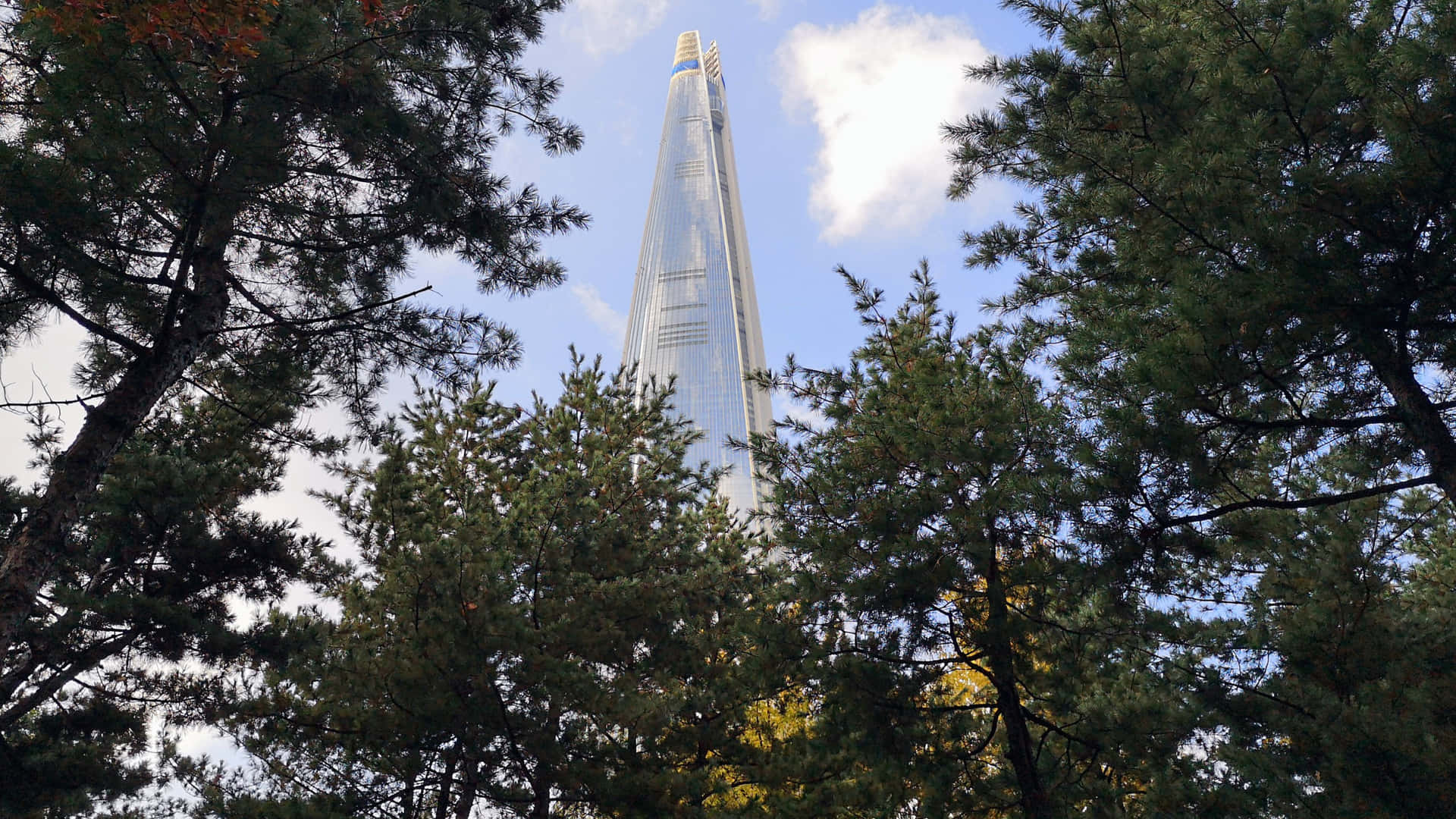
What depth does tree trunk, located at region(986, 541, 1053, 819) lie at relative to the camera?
6328 mm

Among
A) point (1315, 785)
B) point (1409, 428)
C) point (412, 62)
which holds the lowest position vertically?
point (1315, 785)

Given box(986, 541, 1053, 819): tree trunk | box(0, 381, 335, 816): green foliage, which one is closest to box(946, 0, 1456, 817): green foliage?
box(986, 541, 1053, 819): tree trunk

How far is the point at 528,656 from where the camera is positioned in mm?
7160

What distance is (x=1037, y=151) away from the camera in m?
7.54

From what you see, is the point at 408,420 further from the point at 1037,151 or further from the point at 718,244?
the point at 718,244

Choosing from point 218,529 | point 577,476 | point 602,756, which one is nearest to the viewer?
point 602,756

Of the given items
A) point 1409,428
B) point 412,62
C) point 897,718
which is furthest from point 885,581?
point 412,62

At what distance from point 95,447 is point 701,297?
112 m

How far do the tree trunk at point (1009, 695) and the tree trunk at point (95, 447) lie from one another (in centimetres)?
637

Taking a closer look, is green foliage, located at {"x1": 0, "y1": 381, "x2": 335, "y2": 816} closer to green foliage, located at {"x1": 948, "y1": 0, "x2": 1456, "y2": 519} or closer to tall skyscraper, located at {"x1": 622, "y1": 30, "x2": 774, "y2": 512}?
green foliage, located at {"x1": 948, "y1": 0, "x2": 1456, "y2": 519}

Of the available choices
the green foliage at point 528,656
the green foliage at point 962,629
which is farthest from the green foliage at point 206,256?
the green foliage at point 962,629

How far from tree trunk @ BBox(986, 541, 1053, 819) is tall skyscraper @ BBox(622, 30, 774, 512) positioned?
301 ft

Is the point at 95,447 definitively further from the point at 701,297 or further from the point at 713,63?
the point at 713,63

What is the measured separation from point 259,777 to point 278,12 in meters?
7.45
